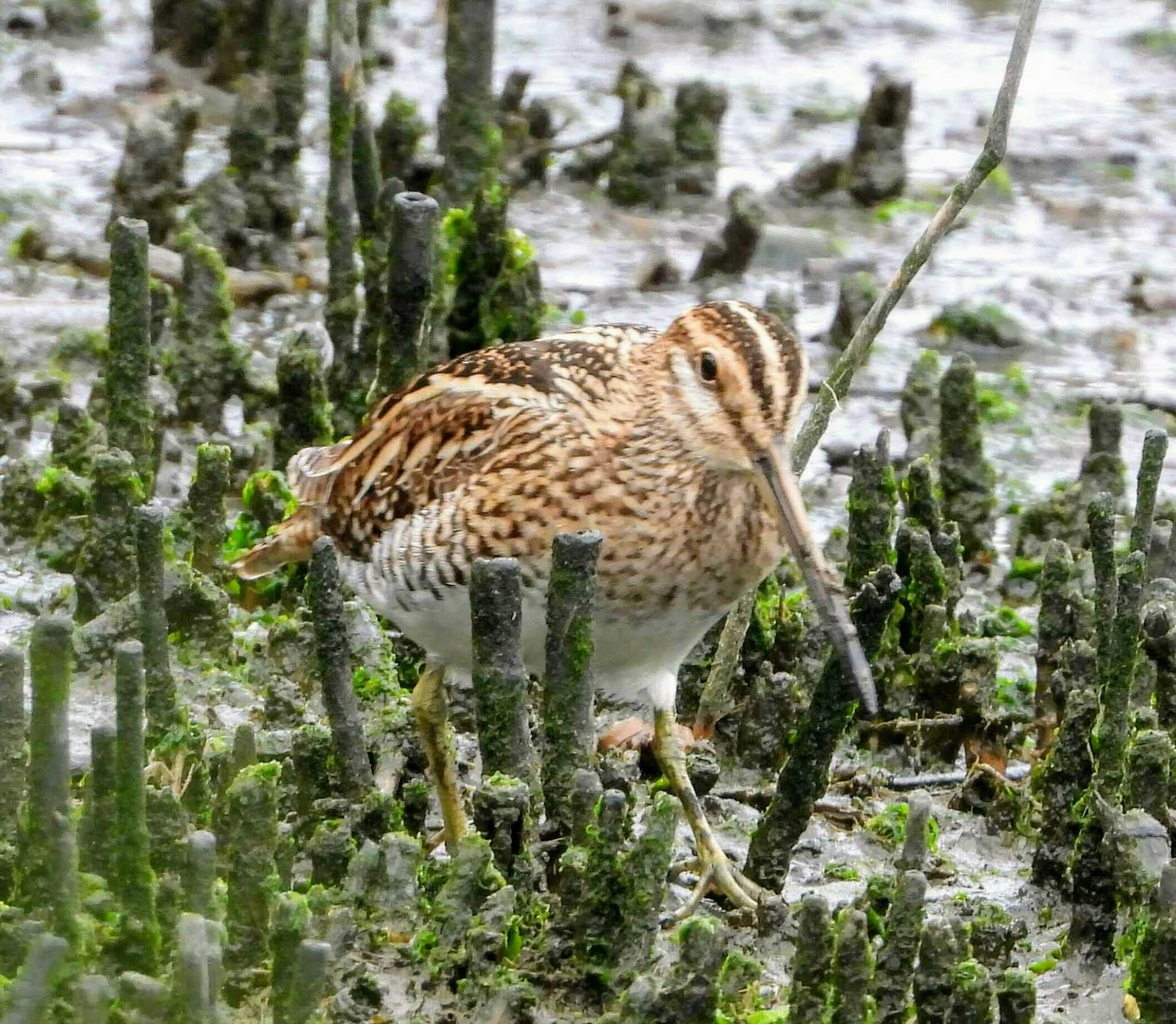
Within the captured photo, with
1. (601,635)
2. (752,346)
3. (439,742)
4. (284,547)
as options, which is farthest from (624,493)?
(284,547)

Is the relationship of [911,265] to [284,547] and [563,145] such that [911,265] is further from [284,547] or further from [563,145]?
[563,145]

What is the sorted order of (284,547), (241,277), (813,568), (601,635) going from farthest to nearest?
(241,277), (284,547), (601,635), (813,568)

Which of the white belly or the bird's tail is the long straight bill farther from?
the bird's tail

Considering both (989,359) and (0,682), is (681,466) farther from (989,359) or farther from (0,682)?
(989,359)

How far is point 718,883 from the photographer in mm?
4535

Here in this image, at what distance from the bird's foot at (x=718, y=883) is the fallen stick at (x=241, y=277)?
3.60 metres

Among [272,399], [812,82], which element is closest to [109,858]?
[272,399]

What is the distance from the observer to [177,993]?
309 centimetres

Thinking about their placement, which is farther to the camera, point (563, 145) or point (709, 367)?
point (563, 145)

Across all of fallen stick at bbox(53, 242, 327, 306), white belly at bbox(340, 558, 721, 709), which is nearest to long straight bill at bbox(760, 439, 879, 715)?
white belly at bbox(340, 558, 721, 709)

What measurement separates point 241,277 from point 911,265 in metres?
3.48

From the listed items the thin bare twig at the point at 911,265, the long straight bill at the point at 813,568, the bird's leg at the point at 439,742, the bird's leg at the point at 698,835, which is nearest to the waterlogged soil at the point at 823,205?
the bird's leg at the point at 698,835

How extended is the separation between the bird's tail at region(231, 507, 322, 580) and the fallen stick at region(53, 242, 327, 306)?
232cm

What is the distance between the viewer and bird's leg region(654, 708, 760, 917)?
4.50 meters
